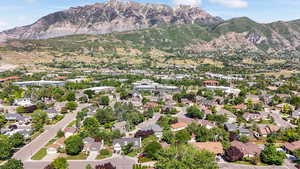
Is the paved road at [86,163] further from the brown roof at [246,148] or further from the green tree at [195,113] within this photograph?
the green tree at [195,113]

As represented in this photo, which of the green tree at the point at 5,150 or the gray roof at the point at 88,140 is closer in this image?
the green tree at the point at 5,150

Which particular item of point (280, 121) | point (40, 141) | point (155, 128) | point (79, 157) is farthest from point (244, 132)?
point (40, 141)

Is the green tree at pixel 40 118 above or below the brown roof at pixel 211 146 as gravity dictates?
above

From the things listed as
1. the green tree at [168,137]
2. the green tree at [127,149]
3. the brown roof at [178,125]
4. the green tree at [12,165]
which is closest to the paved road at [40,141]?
the green tree at [12,165]

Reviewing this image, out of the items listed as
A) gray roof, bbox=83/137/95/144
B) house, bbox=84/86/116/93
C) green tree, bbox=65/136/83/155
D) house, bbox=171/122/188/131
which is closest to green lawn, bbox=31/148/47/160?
green tree, bbox=65/136/83/155

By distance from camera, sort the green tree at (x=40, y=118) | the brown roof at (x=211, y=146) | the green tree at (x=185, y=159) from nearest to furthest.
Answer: the green tree at (x=185, y=159) < the brown roof at (x=211, y=146) < the green tree at (x=40, y=118)

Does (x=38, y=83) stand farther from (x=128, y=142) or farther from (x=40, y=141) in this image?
(x=128, y=142)

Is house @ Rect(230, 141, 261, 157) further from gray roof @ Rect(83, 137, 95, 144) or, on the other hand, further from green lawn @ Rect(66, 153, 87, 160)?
green lawn @ Rect(66, 153, 87, 160)

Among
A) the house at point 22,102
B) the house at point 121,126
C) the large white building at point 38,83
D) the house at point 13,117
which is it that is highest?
the large white building at point 38,83
